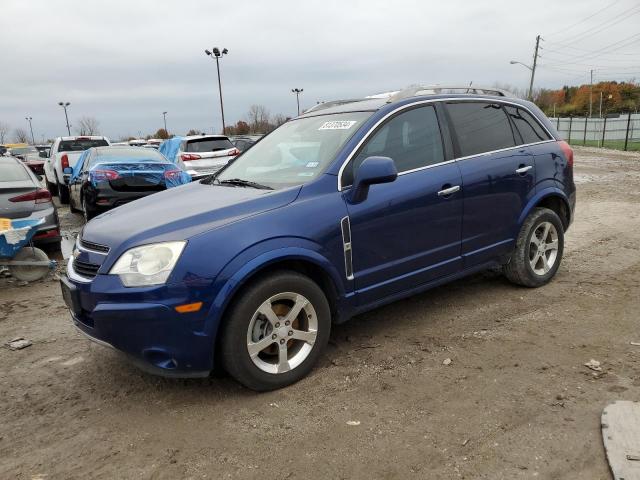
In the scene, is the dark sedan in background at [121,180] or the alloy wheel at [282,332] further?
Result: the dark sedan in background at [121,180]

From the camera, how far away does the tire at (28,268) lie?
586cm

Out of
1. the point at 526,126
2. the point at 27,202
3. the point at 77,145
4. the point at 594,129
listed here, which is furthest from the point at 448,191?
the point at 594,129

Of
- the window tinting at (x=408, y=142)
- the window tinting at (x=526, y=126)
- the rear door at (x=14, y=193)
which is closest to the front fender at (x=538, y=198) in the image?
the window tinting at (x=526, y=126)

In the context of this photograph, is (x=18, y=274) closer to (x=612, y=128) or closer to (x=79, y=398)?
(x=79, y=398)

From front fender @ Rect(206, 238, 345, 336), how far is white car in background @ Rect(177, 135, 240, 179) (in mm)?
10734

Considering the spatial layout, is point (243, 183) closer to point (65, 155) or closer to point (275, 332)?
point (275, 332)

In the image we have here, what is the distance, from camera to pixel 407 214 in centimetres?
369

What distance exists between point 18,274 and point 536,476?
5.73m

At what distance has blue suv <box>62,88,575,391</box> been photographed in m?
2.90

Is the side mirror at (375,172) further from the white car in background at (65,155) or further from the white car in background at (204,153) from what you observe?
the white car in background at (65,155)

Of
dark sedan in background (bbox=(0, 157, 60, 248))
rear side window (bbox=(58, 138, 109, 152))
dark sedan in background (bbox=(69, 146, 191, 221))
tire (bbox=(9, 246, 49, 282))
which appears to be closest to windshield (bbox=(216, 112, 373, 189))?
tire (bbox=(9, 246, 49, 282))

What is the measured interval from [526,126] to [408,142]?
1.59 meters

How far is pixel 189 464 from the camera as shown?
2.56 m

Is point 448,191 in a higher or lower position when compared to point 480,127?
lower
